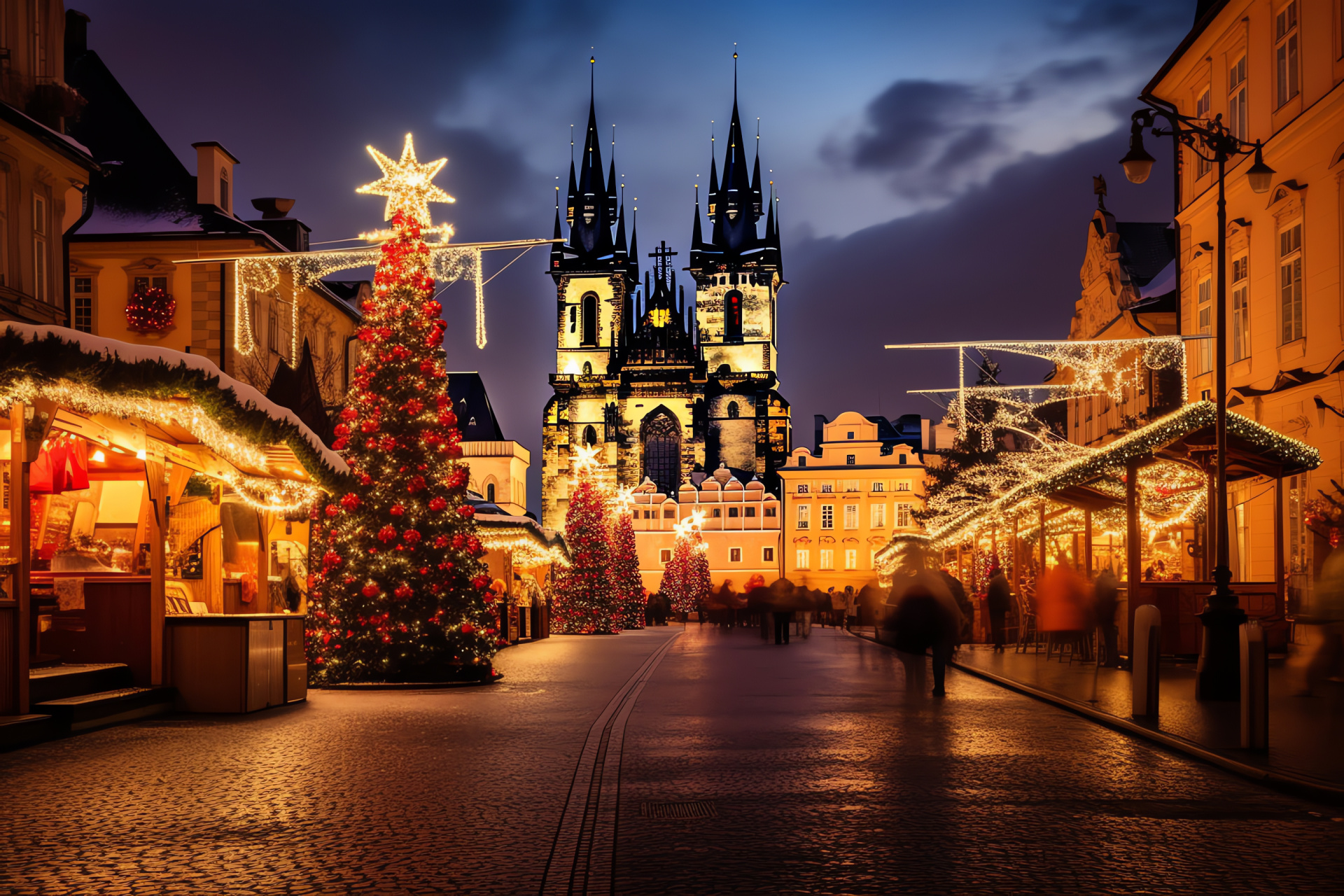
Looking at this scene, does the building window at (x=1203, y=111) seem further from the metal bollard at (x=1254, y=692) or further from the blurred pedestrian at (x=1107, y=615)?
the metal bollard at (x=1254, y=692)

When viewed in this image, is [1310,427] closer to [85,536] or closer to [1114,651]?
[1114,651]

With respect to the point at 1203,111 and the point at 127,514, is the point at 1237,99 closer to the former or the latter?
the point at 1203,111

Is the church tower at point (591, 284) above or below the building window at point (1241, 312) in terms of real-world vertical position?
above

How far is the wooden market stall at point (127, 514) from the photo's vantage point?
11633 mm

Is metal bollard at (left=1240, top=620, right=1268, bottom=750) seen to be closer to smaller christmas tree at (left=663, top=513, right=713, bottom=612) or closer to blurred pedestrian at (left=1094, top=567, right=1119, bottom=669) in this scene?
blurred pedestrian at (left=1094, top=567, right=1119, bottom=669)

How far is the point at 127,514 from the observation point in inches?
753

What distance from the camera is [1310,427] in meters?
22.6

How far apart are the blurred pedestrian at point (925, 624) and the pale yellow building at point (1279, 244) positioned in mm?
6316

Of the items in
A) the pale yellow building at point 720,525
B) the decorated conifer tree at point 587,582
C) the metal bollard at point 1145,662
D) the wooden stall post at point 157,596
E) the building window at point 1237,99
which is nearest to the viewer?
the metal bollard at point 1145,662

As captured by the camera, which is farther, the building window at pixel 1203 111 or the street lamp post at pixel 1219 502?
the building window at pixel 1203 111

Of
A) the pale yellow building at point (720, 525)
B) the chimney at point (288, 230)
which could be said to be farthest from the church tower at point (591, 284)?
the chimney at point (288, 230)

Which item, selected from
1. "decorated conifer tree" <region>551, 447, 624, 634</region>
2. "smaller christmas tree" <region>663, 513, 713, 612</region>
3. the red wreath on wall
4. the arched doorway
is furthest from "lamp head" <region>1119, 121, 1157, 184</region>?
the arched doorway

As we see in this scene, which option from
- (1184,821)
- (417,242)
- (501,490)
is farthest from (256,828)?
(501,490)

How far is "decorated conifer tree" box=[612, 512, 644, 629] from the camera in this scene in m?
50.6
